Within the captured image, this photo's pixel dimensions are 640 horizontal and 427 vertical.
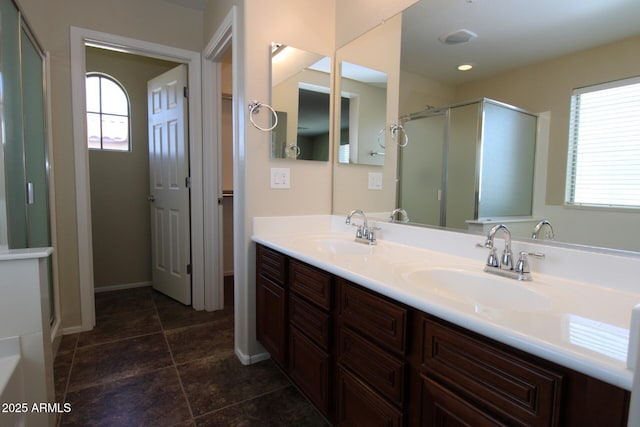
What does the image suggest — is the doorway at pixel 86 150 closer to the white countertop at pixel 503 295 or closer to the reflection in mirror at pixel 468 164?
the white countertop at pixel 503 295

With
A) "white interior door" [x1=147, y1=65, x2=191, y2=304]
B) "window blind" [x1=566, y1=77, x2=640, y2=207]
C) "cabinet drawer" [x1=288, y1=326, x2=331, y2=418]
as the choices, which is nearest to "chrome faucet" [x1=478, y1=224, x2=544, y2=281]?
"window blind" [x1=566, y1=77, x2=640, y2=207]

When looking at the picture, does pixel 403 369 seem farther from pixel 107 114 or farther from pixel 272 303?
pixel 107 114

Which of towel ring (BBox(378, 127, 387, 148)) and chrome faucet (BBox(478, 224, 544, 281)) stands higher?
towel ring (BBox(378, 127, 387, 148))

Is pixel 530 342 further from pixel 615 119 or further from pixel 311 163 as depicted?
pixel 311 163

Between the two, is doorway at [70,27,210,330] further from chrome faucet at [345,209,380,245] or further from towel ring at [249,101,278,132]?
chrome faucet at [345,209,380,245]

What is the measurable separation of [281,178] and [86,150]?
151cm

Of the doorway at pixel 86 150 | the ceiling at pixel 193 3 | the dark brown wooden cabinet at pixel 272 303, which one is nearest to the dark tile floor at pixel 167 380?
the dark brown wooden cabinet at pixel 272 303

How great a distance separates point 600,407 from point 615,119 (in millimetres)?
798

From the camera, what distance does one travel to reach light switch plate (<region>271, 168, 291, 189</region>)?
193 cm

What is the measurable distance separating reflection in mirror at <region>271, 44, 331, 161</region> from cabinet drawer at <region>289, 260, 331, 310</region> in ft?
2.52

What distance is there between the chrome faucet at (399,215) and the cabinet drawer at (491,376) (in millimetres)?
831

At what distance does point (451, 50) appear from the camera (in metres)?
1.41

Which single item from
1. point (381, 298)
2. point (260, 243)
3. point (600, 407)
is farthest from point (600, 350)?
point (260, 243)

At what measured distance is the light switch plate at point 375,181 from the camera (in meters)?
1.87
